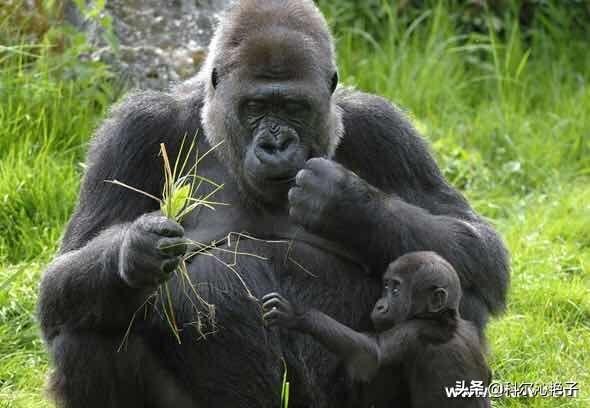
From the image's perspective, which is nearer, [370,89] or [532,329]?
[532,329]

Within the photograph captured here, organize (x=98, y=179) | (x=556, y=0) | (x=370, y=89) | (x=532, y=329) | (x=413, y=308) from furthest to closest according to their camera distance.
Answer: (x=556, y=0) → (x=370, y=89) → (x=532, y=329) → (x=98, y=179) → (x=413, y=308)

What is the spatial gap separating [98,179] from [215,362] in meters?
0.91

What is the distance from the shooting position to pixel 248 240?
5199 millimetres

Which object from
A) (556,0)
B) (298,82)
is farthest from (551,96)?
(298,82)

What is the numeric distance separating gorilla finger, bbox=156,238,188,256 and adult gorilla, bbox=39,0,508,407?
277 millimetres

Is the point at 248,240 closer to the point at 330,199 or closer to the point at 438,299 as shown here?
the point at 330,199

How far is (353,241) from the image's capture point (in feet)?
17.1

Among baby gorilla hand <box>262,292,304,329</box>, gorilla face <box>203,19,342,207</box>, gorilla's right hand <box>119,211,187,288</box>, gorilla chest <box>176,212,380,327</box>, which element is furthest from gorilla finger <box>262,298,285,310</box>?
gorilla face <box>203,19,342,207</box>

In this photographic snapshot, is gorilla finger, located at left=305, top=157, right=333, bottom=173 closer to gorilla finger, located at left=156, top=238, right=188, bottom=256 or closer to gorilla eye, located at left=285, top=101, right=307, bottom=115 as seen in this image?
gorilla eye, located at left=285, top=101, right=307, bottom=115

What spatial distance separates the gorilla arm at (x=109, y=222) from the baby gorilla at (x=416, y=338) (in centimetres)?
59

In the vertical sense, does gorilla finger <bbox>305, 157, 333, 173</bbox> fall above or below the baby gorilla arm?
above

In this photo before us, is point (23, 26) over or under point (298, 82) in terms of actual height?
under

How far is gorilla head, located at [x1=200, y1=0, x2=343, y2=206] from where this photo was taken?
16.2 feet

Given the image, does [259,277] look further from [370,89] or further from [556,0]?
[556,0]
